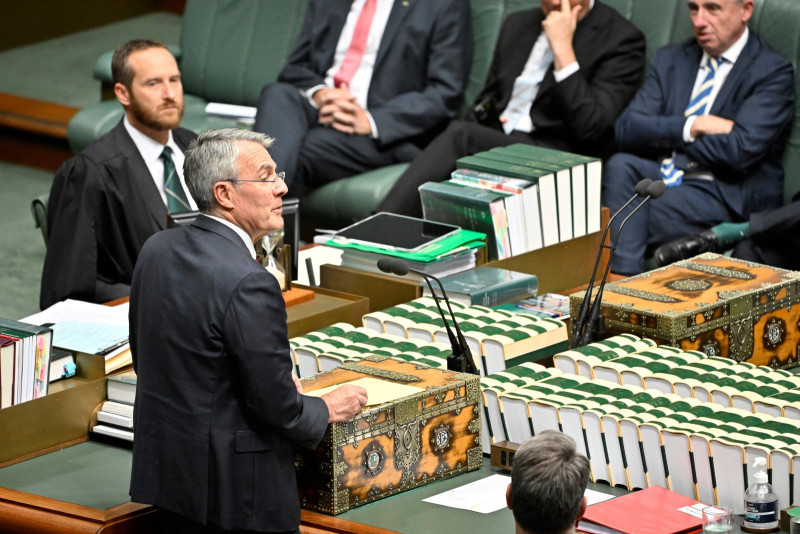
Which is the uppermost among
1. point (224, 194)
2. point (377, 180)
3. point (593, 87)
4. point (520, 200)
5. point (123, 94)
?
point (224, 194)

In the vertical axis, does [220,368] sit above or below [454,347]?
above

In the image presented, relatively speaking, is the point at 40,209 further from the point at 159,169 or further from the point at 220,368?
the point at 220,368

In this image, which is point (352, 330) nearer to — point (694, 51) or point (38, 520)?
point (38, 520)

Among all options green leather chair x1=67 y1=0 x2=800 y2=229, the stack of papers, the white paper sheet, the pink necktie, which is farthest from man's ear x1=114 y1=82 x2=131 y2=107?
the white paper sheet

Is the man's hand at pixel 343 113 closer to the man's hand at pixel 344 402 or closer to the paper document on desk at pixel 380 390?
the paper document on desk at pixel 380 390

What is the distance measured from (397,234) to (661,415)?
143 centimetres

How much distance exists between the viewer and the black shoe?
471 cm

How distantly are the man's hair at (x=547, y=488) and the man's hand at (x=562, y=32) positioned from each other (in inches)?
129

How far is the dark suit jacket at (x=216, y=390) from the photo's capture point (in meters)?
2.39

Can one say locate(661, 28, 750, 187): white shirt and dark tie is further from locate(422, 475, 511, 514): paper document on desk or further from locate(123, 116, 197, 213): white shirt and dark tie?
locate(422, 475, 511, 514): paper document on desk

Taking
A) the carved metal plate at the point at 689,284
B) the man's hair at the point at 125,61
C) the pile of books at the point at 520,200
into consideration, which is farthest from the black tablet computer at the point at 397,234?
the man's hair at the point at 125,61

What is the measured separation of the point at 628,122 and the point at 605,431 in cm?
253

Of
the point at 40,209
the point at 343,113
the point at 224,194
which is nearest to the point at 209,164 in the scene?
the point at 224,194

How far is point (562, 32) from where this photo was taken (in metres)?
5.25
